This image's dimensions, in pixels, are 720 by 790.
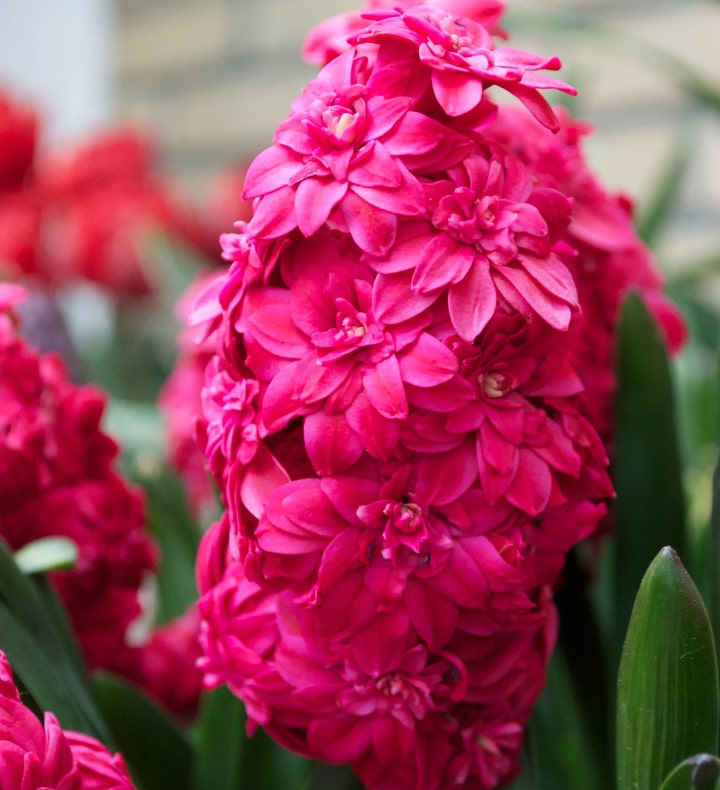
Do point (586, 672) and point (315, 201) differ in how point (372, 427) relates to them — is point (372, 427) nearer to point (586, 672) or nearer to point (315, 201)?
point (315, 201)

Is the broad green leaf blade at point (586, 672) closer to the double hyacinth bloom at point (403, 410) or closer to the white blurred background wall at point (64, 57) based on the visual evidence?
the double hyacinth bloom at point (403, 410)

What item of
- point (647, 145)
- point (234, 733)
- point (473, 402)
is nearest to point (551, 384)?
point (473, 402)

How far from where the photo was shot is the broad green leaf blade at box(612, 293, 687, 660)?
13.2 inches

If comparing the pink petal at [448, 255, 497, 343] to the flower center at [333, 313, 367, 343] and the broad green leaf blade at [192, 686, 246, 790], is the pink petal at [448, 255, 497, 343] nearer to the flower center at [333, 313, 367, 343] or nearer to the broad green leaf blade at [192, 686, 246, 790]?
the flower center at [333, 313, 367, 343]

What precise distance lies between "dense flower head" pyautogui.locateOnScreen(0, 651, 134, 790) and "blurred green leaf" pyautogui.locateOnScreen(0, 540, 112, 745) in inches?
1.1

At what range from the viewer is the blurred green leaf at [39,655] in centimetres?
29

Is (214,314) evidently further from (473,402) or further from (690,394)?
(690,394)

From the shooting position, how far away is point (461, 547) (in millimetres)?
252

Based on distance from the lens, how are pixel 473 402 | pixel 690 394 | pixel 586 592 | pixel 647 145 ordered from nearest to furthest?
pixel 473 402 → pixel 586 592 → pixel 690 394 → pixel 647 145

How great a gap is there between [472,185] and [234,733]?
193mm

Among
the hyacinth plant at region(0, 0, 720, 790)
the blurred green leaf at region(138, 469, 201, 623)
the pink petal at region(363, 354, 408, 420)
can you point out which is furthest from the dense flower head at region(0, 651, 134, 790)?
the blurred green leaf at region(138, 469, 201, 623)

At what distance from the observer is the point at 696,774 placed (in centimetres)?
24

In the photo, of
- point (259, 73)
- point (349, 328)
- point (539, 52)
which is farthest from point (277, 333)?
point (259, 73)

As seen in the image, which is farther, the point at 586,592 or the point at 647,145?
the point at 647,145
